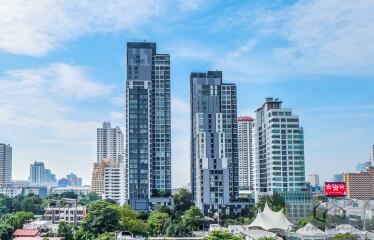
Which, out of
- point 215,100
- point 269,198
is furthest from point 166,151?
point 269,198

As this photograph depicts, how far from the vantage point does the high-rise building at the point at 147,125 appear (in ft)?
133

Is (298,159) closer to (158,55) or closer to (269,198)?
(269,198)

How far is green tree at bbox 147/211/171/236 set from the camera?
A: 3066 cm

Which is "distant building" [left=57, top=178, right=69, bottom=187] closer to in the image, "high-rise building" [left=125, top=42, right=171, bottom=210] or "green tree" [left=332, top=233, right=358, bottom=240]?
"high-rise building" [left=125, top=42, right=171, bottom=210]

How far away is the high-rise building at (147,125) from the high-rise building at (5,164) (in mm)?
44528

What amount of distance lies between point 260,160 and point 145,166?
9.78 m

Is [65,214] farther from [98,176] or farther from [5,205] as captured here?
[98,176]

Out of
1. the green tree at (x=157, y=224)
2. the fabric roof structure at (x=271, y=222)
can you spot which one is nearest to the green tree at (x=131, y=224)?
the green tree at (x=157, y=224)

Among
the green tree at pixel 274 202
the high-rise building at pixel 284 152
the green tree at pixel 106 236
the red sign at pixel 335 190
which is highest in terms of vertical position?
the high-rise building at pixel 284 152

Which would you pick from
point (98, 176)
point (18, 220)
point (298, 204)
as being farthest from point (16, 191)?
point (298, 204)

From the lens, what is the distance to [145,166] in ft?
134

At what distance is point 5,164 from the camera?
82.9 meters

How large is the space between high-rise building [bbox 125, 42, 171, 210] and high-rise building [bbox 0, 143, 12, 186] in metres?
44.5

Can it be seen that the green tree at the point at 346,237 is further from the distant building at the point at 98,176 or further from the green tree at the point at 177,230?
the distant building at the point at 98,176
